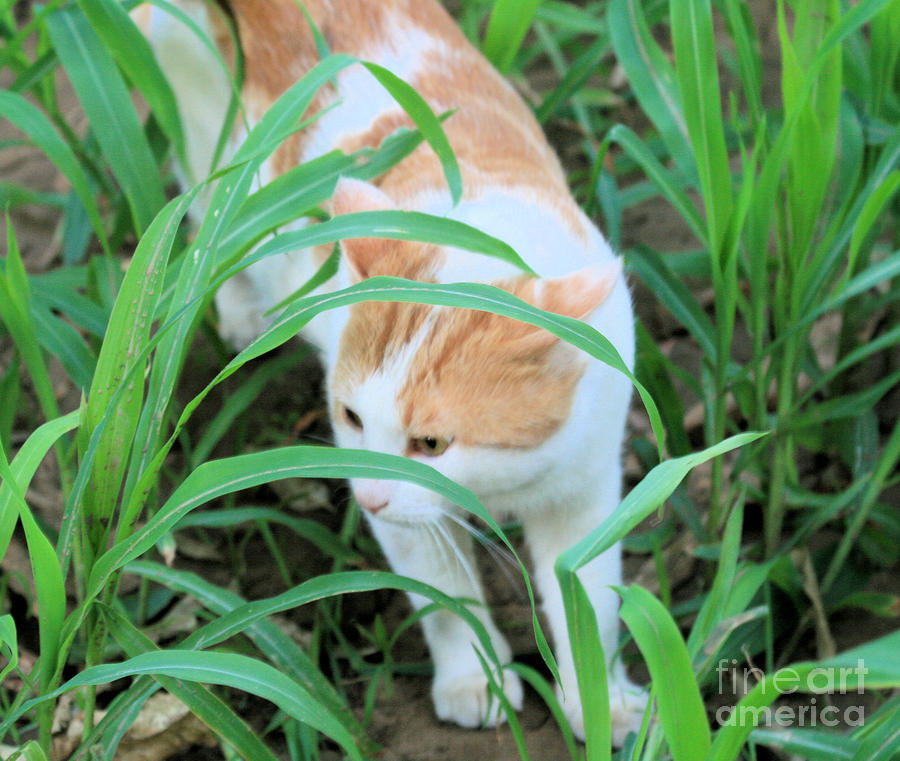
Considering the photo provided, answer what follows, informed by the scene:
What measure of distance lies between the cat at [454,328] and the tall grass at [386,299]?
11cm

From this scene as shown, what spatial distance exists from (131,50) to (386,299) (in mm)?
651

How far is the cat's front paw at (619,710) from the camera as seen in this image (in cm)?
148

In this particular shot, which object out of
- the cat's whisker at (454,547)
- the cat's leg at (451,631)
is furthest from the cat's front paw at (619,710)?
the cat's whisker at (454,547)

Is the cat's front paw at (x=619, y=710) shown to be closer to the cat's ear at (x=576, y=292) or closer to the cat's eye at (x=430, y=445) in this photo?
the cat's eye at (x=430, y=445)

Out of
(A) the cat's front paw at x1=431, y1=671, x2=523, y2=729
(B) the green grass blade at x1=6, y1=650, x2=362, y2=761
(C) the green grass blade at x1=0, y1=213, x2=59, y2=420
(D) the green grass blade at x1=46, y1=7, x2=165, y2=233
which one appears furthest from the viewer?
(A) the cat's front paw at x1=431, y1=671, x2=523, y2=729

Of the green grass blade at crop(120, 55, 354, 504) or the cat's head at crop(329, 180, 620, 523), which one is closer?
the green grass blade at crop(120, 55, 354, 504)

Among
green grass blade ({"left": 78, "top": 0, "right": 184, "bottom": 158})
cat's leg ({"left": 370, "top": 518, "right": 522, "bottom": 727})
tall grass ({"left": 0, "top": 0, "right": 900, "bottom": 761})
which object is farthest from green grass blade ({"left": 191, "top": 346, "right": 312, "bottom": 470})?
green grass blade ({"left": 78, "top": 0, "right": 184, "bottom": 158})

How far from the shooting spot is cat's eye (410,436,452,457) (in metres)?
1.28

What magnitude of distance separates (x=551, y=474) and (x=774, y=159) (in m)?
0.54

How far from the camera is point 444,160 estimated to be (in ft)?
4.09

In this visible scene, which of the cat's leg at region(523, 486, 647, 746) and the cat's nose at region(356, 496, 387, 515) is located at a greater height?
the cat's nose at region(356, 496, 387, 515)

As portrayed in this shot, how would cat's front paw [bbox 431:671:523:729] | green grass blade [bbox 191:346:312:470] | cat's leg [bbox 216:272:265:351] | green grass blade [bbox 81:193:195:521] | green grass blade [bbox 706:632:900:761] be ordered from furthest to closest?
cat's leg [bbox 216:272:265:351]
green grass blade [bbox 191:346:312:470]
cat's front paw [bbox 431:671:523:729]
green grass blade [bbox 81:193:195:521]
green grass blade [bbox 706:632:900:761]

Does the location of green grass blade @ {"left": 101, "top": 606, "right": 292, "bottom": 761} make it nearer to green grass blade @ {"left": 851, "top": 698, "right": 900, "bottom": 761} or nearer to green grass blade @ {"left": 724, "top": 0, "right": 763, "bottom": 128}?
green grass blade @ {"left": 851, "top": 698, "right": 900, "bottom": 761}

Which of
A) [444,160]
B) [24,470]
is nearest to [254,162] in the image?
[444,160]
